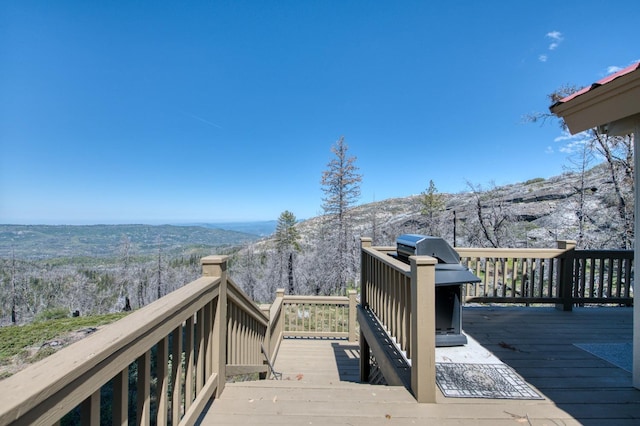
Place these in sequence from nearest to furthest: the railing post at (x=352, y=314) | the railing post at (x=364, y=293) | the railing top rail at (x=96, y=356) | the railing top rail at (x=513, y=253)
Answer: the railing top rail at (x=96, y=356)
the railing post at (x=364, y=293)
the railing top rail at (x=513, y=253)
the railing post at (x=352, y=314)

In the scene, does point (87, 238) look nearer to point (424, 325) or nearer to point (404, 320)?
point (404, 320)

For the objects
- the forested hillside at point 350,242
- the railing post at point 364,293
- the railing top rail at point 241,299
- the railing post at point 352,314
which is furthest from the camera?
the forested hillside at point 350,242

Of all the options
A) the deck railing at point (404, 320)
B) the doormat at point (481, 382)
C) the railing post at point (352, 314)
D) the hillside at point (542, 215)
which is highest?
the hillside at point (542, 215)

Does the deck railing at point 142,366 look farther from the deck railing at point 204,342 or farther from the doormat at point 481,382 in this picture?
the doormat at point 481,382

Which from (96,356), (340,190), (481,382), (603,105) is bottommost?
(481,382)

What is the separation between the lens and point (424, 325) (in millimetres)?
1990

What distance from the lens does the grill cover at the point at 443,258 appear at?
2971 mm

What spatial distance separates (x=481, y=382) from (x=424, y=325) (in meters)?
0.94

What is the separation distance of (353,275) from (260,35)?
12.1m

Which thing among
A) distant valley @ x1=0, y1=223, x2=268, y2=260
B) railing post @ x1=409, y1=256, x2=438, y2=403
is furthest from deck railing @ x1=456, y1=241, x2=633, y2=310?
distant valley @ x1=0, y1=223, x2=268, y2=260

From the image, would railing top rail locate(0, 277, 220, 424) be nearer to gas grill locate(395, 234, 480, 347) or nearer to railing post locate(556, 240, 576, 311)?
gas grill locate(395, 234, 480, 347)

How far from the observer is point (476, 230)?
11.9m

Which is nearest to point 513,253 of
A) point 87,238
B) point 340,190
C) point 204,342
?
point 204,342

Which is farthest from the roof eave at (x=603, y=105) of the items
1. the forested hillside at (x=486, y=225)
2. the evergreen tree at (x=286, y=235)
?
the evergreen tree at (x=286, y=235)
